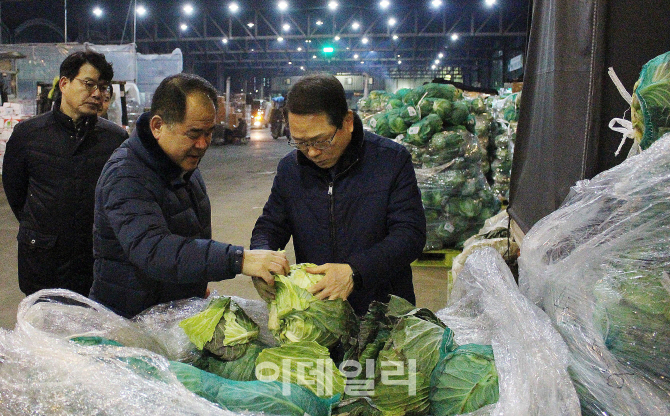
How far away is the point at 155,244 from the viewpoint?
1607 mm

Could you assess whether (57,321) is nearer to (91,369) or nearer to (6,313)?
(91,369)

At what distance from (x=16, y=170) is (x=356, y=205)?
2186mm

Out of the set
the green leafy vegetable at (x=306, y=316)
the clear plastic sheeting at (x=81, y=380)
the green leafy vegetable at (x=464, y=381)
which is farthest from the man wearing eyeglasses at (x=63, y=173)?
the green leafy vegetable at (x=464, y=381)

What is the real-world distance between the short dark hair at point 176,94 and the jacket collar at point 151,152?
0.32 ft

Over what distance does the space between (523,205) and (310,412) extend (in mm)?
1725

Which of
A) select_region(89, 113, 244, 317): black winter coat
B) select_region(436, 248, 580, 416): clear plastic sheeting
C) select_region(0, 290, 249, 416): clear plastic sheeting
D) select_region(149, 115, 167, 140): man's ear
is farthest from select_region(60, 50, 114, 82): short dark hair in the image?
select_region(436, 248, 580, 416): clear plastic sheeting

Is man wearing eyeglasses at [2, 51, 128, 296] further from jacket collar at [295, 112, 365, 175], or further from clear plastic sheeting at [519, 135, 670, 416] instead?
clear plastic sheeting at [519, 135, 670, 416]

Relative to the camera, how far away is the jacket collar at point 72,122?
3.05 meters

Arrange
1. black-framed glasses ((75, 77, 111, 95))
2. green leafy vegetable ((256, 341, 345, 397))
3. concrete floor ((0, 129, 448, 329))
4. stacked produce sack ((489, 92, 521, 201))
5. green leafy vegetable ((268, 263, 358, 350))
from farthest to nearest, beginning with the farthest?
stacked produce sack ((489, 92, 521, 201)) < concrete floor ((0, 129, 448, 329)) < black-framed glasses ((75, 77, 111, 95)) < green leafy vegetable ((268, 263, 358, 350)) < green leafy vegetable ((256, 341, 345, 397))

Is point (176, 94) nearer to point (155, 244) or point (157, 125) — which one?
point (157, 125)

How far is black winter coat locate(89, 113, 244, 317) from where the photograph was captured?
1564 mm

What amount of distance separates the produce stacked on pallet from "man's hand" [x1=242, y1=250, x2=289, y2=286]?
4.05 metres

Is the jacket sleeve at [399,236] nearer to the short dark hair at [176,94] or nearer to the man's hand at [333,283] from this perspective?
the man's hand at [333,283]

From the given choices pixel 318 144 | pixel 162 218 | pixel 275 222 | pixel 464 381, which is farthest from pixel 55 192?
pixel 464 381
